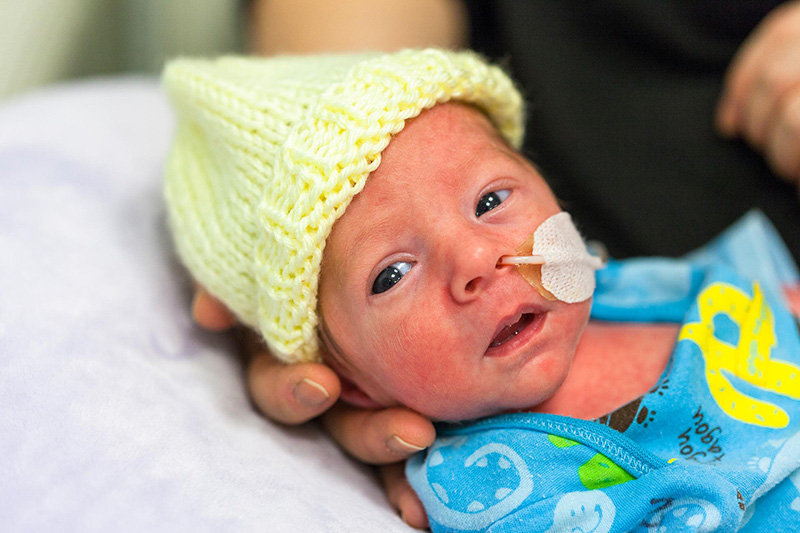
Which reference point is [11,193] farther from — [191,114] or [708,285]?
[708,285]

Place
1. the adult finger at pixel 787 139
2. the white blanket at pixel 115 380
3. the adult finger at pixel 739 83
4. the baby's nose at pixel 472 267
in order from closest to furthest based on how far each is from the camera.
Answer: the white blanket at pixel 115 380 → the baby's nose at pixel 472 267 → the adult finger at pixel 787 139 → the adult finger at pixel 739 83

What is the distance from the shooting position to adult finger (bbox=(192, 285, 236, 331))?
1150mm

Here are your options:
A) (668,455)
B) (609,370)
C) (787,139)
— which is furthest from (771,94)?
(668,455)

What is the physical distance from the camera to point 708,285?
3.82ft

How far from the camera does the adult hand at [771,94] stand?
4.54 feet

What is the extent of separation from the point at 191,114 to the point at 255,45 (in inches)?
26.4

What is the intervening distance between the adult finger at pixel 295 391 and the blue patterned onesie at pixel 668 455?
7.3 inches

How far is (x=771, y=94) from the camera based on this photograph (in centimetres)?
141

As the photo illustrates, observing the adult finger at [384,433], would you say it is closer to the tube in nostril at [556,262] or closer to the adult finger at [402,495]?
the adult finger at [402,495]

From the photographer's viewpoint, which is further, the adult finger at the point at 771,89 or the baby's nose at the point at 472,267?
the adult finger at the point at 771,89

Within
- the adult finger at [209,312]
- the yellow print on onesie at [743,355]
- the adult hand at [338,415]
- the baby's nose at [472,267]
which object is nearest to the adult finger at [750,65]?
the yellow print on onesie at [743,355]

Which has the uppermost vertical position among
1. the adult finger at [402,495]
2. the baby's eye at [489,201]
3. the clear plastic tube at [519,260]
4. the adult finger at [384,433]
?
the baby's eye at [489,201]

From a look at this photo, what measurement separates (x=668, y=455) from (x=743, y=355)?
23 cm

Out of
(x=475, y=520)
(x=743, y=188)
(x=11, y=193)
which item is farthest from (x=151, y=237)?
(x=743, y=188)
